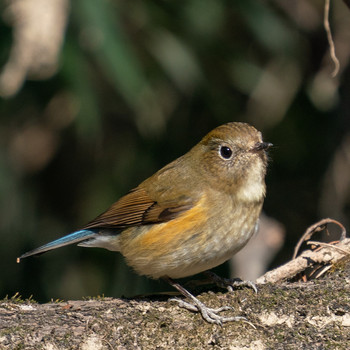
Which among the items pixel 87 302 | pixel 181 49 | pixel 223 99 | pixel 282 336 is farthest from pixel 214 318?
pixel 223 99

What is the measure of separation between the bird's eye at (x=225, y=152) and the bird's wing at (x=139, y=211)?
35cm

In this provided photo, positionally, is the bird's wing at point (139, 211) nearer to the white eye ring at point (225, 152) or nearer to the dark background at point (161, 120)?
the white eye ring at point (225, 152)

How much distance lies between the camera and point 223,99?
5.75 meters

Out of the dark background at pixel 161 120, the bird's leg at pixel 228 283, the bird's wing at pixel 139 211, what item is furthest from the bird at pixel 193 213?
the dark background at pixel 161 120

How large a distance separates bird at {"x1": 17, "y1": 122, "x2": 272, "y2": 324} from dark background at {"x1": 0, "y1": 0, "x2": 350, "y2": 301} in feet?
3.19

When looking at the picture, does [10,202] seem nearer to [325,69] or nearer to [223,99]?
[223,99]

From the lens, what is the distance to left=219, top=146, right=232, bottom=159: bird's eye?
12.7 ft

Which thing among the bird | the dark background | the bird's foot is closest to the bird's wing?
the bird

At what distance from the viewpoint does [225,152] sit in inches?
154

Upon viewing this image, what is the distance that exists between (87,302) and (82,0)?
2074 mm

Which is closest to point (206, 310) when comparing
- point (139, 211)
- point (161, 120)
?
point (139, 211)

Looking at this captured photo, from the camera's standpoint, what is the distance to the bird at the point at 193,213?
3.54m

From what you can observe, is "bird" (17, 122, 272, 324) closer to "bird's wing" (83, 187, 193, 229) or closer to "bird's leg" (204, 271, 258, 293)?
"bird's wing" (83, 187, 193, 229)

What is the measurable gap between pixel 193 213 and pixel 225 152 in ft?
1.51
